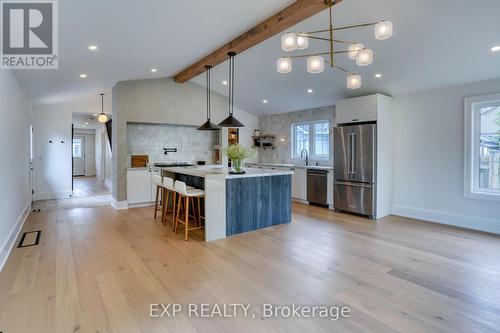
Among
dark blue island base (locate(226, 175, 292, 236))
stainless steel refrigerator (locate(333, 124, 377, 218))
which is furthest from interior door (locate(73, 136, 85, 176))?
stainless steel refrigerator (locate(333, 124, 377, 218))

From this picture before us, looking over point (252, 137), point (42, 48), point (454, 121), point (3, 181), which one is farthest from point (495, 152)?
point (3, 181)

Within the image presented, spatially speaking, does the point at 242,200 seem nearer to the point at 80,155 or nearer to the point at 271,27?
the point at 271,27

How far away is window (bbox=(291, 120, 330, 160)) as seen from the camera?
696cm

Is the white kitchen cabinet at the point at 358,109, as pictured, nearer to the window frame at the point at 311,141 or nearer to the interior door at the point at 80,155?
the window frame at the point at 311,141

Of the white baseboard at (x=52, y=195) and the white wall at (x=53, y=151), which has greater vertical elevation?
the white wall at (x=53, y=151)

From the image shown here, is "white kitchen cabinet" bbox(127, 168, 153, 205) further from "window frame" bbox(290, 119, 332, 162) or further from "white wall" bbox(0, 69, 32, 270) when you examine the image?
"window frame" bbox(290, 119, 332, 162)

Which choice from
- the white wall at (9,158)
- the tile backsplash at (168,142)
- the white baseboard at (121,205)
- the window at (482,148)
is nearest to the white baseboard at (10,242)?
the white wall at (9,158)

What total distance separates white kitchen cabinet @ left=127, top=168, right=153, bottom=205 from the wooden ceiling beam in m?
2.93

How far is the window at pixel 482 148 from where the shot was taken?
4.45m

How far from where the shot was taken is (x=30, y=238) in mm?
4027

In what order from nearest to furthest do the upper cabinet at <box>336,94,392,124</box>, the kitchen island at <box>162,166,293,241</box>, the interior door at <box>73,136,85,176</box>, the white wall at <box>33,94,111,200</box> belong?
1. the kitchen island at <box>162,166,293,241</box>
2. the upper cabinet at <box>336,94,392,124</box>
3. the white wall at <box>33,94,111,200</box>
4. the interior door at <box>73,136,85,176</box>

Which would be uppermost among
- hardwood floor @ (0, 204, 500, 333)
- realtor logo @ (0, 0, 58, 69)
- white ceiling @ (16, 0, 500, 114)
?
white ceiling @ (16, 0, 500, 114)

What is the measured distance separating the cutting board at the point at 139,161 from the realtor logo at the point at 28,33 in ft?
10.4

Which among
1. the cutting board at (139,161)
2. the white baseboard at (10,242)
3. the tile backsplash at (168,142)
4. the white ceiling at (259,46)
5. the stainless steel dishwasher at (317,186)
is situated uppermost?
the white ceiling at (259,46)
